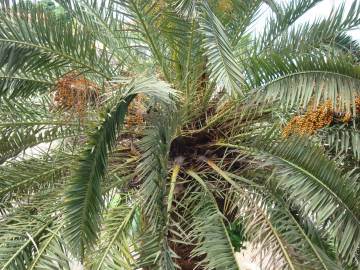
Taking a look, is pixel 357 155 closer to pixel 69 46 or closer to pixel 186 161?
pixel 186 161

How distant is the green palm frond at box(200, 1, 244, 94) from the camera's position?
3.88 metres

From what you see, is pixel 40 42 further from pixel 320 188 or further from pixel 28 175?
pixel 320 188

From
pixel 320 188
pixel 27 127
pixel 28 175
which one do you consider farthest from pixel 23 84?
pixel 320 188

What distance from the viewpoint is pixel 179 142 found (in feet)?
16.1

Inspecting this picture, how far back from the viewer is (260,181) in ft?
15.3

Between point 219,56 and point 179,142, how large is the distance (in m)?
1.10

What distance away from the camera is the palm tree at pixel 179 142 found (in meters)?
3.92

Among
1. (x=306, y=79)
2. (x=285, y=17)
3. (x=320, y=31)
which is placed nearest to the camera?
(x=306, y=79)

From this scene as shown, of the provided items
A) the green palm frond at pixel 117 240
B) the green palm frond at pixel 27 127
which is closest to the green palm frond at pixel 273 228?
the green palm frond at pixel 117 240

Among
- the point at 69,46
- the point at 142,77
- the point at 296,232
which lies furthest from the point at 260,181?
the point at 69,46

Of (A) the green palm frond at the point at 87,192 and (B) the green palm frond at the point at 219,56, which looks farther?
(B) the green palm frond at the point at 219,56

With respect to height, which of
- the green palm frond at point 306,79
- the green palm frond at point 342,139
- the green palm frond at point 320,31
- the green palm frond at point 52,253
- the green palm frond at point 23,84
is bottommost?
the green palm frond at point 52,253

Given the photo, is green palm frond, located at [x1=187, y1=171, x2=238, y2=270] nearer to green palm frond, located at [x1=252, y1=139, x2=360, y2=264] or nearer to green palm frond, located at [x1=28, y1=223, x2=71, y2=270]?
green palm frond, located at [x1=252, y1=139, x2=360, y2=264]

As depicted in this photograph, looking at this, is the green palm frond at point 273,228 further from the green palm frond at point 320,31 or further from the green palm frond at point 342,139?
the green palm frond at point 320,31
